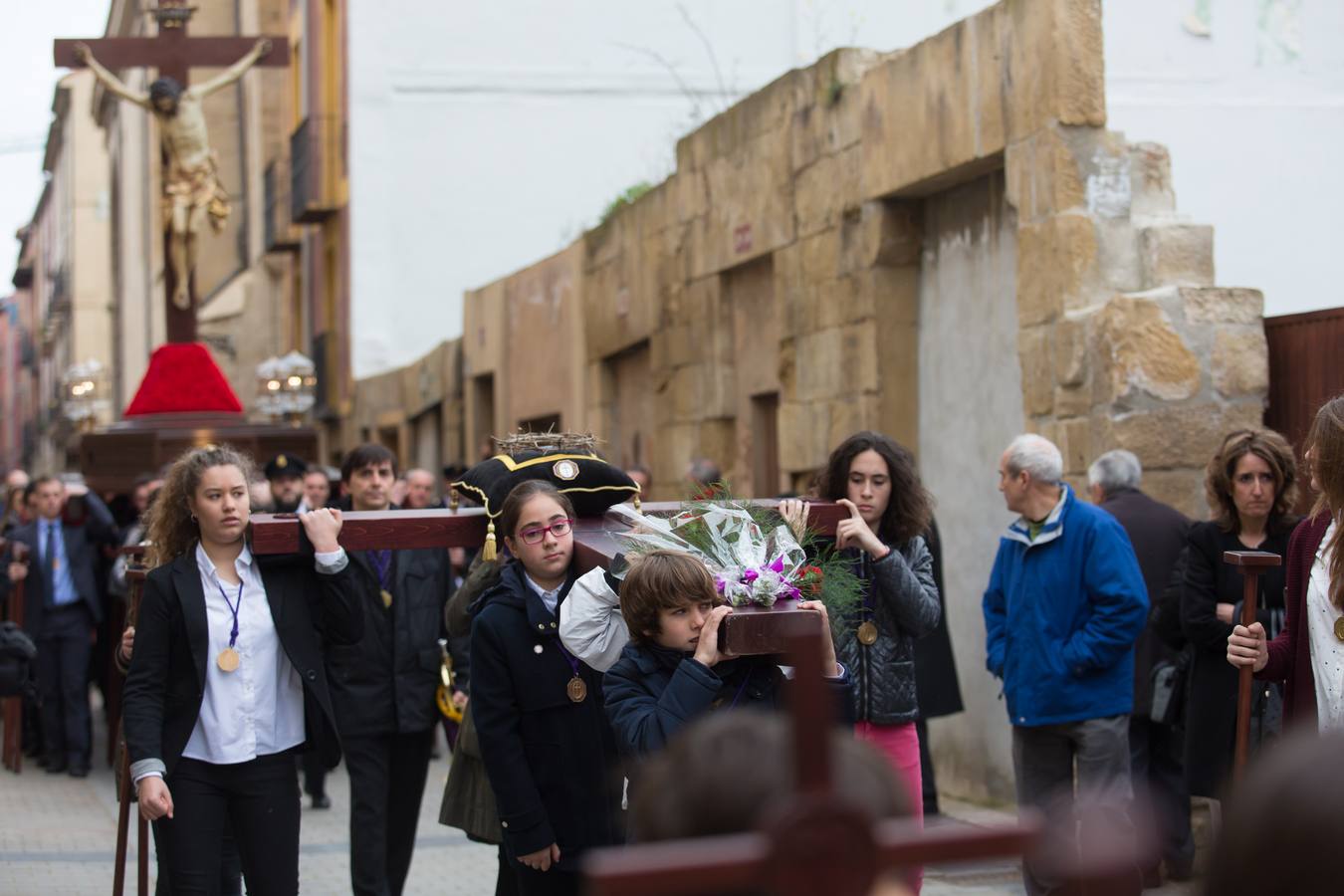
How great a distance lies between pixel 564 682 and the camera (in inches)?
205

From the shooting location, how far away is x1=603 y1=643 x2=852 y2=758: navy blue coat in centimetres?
432

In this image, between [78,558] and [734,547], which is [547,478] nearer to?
[734,547]

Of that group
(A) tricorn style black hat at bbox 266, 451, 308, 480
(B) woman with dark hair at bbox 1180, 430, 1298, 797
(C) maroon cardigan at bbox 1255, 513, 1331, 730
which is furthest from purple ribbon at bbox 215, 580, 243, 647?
(A) tricorn style black hat at bbox 266, 451, 308, 480

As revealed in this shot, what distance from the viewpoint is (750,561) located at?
4434 mm

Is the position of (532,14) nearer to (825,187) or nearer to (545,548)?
(825,187)

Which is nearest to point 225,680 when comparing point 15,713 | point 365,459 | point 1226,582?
point 365,459

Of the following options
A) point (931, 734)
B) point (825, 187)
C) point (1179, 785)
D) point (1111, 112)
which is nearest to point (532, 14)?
point (1111, 112)

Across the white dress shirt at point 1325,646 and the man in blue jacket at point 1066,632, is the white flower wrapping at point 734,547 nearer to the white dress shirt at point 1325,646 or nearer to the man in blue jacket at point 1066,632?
the white dress shirt at point 1325,646

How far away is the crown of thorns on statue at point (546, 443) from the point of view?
5.70 meters

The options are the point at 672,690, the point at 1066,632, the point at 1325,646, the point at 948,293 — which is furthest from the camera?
the point at 948,293

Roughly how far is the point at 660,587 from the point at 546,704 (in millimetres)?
885

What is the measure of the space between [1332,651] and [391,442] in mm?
20862

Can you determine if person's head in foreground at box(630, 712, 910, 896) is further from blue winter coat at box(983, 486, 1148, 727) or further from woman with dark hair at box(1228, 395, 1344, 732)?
blue winter coat at box(983, 486, 1148, 727)

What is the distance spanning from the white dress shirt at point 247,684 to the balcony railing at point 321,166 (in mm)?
19195
